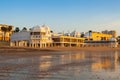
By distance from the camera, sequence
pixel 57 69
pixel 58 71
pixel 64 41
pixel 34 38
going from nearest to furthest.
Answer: pixel 58 71
pixel 57 69
pixel 34 38
pixel 64 41

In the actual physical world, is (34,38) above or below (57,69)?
above

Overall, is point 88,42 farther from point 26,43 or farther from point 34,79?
point 34,79

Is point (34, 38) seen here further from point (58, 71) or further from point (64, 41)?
point (58, 71)

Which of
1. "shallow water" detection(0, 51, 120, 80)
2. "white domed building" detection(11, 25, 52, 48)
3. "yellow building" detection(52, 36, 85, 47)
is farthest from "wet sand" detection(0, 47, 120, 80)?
"yellow building" detection(52, 36, 85, 47)

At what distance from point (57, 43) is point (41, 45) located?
15.6 meters

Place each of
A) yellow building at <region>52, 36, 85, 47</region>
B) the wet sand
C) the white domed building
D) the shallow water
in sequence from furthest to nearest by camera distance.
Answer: yellow building at <region>52, 36, 85, 47</region> → the white domed building → the wet sand → the shallow water

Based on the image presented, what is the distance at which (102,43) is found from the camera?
6870 inches

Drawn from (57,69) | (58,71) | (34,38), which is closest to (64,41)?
(34,38)

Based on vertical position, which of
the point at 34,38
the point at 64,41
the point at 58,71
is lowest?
the point at 64,41

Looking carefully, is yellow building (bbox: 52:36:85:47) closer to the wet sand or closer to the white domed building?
the white domed building

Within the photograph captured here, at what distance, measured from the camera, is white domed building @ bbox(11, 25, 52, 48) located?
122 meters

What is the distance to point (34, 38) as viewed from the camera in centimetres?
12238

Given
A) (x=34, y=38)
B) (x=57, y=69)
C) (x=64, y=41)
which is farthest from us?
(x=64, y=41)

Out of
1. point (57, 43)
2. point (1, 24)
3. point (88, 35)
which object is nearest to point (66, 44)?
point (57, 43)
